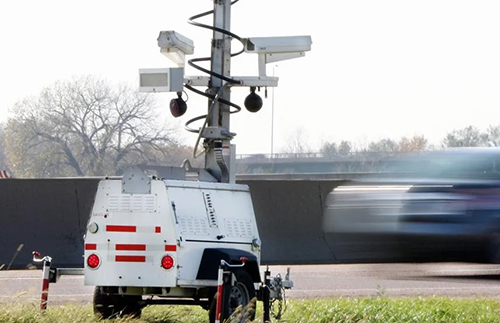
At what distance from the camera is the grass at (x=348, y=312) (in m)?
11.5

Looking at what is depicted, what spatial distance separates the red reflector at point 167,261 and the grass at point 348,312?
0.67m

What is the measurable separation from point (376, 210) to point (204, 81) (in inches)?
335

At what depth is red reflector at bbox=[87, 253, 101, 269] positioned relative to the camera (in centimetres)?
1146

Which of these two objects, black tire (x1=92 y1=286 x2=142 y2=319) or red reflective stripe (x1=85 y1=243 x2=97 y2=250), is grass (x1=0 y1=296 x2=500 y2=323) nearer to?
black tire (x1=92 y1=286 x2=142 y2=319)

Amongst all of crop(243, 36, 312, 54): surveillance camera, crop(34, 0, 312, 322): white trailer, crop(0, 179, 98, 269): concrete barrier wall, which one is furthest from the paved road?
crop(243, 36, 312, 54): surveillance camera

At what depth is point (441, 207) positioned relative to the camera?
13.6 ft

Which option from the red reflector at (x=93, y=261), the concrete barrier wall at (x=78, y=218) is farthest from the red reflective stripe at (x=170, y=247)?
the concrete barrier wall at (x=78, y=218)

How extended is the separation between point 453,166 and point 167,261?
7.14m

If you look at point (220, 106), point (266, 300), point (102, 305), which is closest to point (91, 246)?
point (102, 305)

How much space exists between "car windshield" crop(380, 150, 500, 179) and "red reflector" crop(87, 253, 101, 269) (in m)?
7.17

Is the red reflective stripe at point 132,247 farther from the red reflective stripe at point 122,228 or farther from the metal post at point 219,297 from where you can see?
the metal post at point 219,297

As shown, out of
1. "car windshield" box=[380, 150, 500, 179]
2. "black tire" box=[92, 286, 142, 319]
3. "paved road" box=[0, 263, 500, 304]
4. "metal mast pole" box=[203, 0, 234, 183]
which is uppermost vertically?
"metal mast pole" box=[203, 0, 234, 183]

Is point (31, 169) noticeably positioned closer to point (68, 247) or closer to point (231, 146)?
point (68, 247)

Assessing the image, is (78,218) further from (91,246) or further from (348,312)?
(91,246)
